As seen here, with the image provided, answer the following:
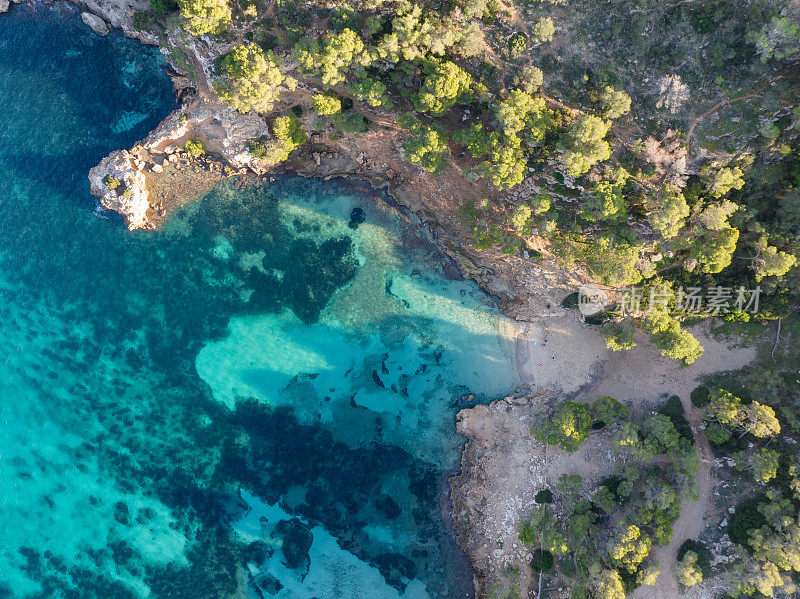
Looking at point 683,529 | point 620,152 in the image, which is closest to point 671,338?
point 620,152

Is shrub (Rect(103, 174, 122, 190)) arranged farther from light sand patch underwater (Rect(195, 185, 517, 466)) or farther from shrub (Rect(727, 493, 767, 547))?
shrub (Rect(727, 493, 767, 547))

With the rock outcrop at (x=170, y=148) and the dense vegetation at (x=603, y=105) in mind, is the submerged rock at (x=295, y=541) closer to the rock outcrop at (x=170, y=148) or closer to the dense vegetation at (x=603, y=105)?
the rock outcrop at (x=170, y=148)

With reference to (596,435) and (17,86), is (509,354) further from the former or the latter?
(17,86)

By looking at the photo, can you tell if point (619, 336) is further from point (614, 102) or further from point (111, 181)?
point (111, 181)

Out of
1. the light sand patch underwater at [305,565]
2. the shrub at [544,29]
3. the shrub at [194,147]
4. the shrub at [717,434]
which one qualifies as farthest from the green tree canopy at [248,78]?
the shrub at [717,434]

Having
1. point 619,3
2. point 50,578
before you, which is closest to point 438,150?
point 619,3
